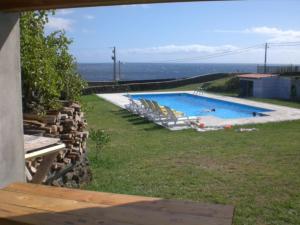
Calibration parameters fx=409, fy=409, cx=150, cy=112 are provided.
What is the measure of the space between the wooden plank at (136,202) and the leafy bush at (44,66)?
2.89m

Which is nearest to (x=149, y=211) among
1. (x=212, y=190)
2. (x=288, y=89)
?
(x=212, y=190)

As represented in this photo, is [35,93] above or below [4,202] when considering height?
above

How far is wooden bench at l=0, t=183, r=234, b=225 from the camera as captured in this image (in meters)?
2.28

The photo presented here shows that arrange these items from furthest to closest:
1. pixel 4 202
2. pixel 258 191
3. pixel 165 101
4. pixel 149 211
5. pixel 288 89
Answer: pixel 165 101
pixel 288 89
pixel 258 191
pixel 4 202
pixel 149 211

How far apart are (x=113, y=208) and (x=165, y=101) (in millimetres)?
19695

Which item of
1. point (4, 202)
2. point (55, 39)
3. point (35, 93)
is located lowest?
point (4, 202)

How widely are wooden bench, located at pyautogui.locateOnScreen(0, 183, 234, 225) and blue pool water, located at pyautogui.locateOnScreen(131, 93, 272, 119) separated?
41.6 feet

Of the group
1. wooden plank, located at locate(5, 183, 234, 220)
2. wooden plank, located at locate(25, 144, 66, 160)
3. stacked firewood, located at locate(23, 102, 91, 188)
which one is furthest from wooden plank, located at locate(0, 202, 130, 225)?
stacked firewood, located at locate(23, 102, 91, 188)

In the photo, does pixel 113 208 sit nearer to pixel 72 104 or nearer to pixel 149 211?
pixel 149 211

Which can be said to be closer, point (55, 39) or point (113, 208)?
point (113, 208)

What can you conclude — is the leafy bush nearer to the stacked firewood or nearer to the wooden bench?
the stacked firewood

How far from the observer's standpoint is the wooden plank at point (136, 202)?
2.39 m

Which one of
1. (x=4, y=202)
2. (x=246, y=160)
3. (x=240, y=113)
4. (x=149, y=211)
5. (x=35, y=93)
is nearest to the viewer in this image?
(x=149, y=211)

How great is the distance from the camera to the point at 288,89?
1989cm
